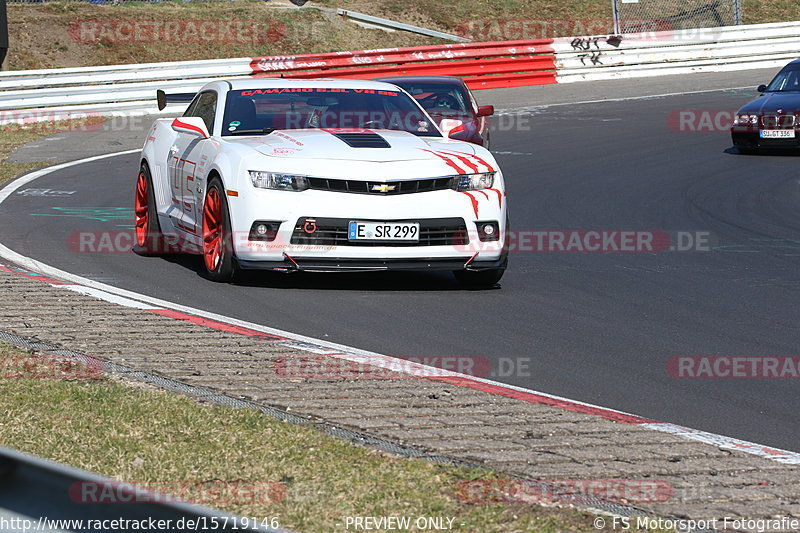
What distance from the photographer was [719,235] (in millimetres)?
11594

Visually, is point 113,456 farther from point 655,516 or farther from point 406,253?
point 406,253

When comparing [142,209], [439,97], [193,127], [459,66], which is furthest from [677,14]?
[193,127]

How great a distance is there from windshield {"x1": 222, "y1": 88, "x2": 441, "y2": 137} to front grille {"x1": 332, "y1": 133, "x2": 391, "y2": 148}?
465 mm

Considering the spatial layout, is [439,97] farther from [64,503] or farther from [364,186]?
[64,503]

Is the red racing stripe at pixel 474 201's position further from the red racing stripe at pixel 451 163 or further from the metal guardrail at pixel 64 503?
the metal guardrail at pixel 64 503

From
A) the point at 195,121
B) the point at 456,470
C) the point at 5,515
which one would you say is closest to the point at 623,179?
the point at 195,121

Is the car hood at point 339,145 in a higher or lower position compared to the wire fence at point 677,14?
higher

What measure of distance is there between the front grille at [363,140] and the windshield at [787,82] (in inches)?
472

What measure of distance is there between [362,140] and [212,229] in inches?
49.2

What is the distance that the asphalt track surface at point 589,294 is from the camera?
596cm

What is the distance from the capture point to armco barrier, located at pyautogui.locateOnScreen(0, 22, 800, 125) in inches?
944

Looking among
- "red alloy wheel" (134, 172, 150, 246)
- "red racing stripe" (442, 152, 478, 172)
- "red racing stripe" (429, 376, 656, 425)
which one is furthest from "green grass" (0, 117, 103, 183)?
"red racing stripe" (429, 376, 656, 425)

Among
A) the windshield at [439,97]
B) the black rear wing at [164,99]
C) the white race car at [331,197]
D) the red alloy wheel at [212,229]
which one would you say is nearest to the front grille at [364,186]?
the white race car at [331,197]

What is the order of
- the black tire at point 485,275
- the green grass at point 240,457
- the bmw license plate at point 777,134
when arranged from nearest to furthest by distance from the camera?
the green grass at point 240,457
the black tire at point 485,275
the bmw license plate at point 777,134
